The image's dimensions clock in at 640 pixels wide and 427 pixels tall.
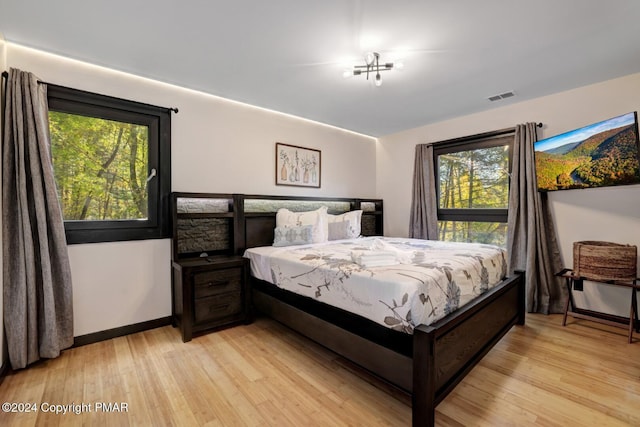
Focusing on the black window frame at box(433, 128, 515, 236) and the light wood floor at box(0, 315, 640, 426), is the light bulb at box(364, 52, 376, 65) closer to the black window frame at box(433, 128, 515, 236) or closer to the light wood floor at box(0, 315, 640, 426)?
the black window frame at box(433, 128, 515, 236)

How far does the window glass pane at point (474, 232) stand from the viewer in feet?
11.9

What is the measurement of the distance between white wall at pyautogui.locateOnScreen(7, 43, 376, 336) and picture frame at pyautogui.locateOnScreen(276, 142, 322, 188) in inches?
3.3

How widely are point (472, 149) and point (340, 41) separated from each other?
2.65 m

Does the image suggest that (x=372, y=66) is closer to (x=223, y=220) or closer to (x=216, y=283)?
(x=223, y=220)

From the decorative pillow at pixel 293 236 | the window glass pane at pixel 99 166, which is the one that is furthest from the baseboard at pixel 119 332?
the decorative pillow at pixel 293 236

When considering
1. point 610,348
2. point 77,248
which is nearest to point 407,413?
point 610,348

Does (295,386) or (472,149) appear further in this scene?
(472,149)

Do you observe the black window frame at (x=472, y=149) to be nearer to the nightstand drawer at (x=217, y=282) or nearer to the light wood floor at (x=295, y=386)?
the light wood floor at (x=295, y=386)

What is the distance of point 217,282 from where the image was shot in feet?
8.68

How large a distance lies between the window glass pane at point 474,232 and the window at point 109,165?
3.74 m

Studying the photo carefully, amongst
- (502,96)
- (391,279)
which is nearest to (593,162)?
(502,96)

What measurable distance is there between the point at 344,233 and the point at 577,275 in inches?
95.3

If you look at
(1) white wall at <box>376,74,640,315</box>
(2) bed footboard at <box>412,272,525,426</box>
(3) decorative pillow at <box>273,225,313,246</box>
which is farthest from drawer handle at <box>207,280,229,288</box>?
(1) white wall at <box>376,74,640,315</box>

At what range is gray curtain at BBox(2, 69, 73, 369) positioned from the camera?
1989 millimetres
